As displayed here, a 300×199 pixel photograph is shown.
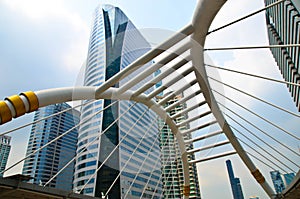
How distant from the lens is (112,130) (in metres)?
47.4

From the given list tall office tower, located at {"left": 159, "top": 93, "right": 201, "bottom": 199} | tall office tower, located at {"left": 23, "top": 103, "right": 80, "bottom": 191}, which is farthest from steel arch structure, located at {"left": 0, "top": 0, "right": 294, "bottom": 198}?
tall office tower, located at {"left": 23, "top": 103, "right": 80, "bottom": 191}

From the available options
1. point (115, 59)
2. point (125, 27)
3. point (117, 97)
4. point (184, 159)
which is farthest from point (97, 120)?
point (117, 97)

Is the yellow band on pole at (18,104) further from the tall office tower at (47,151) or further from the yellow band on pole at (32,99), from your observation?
the tall office tower at (47,151)

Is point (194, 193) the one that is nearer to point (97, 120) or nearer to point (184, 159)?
point (97, 120)

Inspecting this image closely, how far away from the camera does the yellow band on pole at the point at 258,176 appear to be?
9900mm

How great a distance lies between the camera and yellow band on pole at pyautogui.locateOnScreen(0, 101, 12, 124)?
4.05 metres

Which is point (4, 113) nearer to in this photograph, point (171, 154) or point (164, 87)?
point (164, 87)

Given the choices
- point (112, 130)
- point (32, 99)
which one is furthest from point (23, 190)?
point (112, 130)

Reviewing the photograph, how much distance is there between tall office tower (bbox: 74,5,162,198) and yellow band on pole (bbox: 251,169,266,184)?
83.6 ft

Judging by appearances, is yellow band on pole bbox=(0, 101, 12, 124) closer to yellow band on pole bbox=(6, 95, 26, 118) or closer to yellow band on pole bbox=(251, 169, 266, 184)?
yellow band on pole bbox=(6, 95, 26, 118)

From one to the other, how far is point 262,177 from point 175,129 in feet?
16.4

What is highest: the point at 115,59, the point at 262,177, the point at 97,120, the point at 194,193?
the point at 115,59

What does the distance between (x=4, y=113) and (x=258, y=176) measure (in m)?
10.8

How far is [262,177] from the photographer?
33.3 ft
